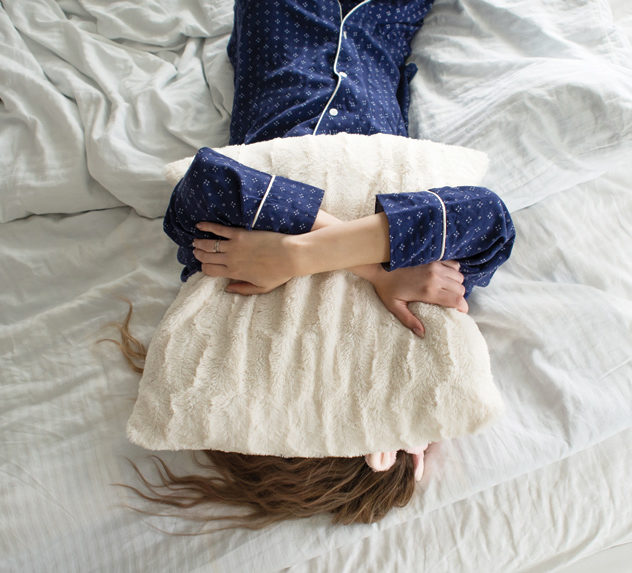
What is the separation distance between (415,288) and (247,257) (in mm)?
254

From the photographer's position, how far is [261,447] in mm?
692

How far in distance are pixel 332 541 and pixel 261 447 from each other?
0.71ft

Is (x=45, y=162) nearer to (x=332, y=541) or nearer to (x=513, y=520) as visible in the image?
(x=332, y=541)

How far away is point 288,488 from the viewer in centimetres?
75

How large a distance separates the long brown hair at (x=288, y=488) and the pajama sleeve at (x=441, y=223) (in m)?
0.29

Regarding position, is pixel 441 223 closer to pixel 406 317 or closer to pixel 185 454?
pixel 406 317

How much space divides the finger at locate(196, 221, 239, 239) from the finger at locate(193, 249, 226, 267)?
3 centimetres

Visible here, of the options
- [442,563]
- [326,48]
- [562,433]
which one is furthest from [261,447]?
[326,48]

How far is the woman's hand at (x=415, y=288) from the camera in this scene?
0.76 m

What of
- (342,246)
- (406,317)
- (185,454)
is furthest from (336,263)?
(185,454)

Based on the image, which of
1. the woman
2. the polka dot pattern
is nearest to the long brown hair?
the woman

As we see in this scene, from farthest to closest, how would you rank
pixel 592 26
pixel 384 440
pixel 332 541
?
1. pixel 592 26
2. pixel 332 541
3. pixel 384 440

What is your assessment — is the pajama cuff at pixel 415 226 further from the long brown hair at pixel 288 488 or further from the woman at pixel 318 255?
the long brown hair at pixel 288 488

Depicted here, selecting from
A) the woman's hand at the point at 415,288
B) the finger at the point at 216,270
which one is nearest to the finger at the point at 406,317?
the woman's hand at the point at 415,288
